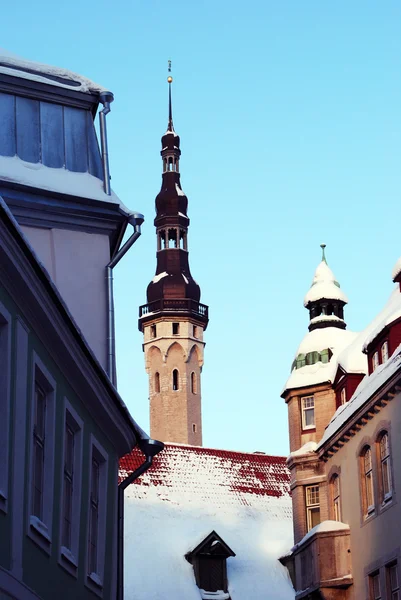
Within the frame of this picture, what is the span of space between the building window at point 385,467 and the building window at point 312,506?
667cm

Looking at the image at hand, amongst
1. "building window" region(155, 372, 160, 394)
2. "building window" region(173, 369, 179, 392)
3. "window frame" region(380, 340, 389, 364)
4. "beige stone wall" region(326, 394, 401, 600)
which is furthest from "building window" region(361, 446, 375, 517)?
"building window" region(155, 372, 160, 394)

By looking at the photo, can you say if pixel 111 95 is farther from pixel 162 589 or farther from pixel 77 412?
pixel 162 589

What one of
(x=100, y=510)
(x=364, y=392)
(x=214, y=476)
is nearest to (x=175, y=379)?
(x=214, y=476)

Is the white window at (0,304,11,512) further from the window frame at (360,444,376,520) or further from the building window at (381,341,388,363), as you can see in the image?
the building window at (381,341,388,363)

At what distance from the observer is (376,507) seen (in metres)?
28.7

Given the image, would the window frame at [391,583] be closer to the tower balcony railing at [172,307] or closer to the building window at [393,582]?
the building window at [393,582]

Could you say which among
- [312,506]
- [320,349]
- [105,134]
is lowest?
[312,506]

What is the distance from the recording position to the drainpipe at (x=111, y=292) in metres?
21.5

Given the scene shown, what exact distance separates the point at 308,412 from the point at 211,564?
899 cm

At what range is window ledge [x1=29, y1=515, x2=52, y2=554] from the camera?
44.7 feet

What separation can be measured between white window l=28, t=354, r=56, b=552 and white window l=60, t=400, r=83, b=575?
0.92 meters

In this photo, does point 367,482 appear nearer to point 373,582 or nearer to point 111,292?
point 373,582

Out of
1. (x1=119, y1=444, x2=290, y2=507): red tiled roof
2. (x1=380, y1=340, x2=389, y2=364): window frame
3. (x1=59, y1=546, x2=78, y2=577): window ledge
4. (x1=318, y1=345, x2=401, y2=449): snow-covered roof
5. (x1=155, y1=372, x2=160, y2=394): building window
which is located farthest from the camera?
(x1=155, y1=372, x2=160, y2=394): building window

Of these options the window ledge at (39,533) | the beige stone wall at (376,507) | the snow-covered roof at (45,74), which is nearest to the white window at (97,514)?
the window ledge at (39,533)
